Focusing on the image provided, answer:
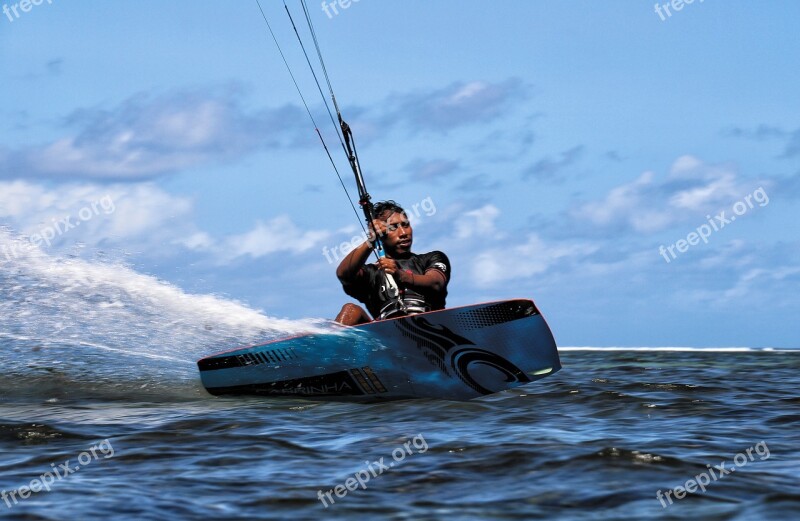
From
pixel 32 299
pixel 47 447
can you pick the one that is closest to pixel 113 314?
pixel 32 299

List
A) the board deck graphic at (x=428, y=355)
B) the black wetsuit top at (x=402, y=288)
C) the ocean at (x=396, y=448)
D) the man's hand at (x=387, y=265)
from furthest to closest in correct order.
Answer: the black wetsuit top at (x=402, y=288), the man's hand at (x=387, y=265), the board deck graphic at (x=428, y=355), the ocean at (x=396, y=448)

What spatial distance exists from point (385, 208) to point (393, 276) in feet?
2.77

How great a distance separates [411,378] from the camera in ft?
28.8

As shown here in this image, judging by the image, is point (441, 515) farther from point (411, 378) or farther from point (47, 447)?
point (411, 378)

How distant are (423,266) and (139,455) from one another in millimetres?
4092

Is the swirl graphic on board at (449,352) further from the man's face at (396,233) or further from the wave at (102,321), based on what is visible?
the wave at (102,321)

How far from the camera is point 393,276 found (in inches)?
358

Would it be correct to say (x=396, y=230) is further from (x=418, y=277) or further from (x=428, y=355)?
(x=428, y=355)

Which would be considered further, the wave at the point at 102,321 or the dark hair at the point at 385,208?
the wave at the point at 102,321

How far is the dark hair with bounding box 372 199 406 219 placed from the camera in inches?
373
